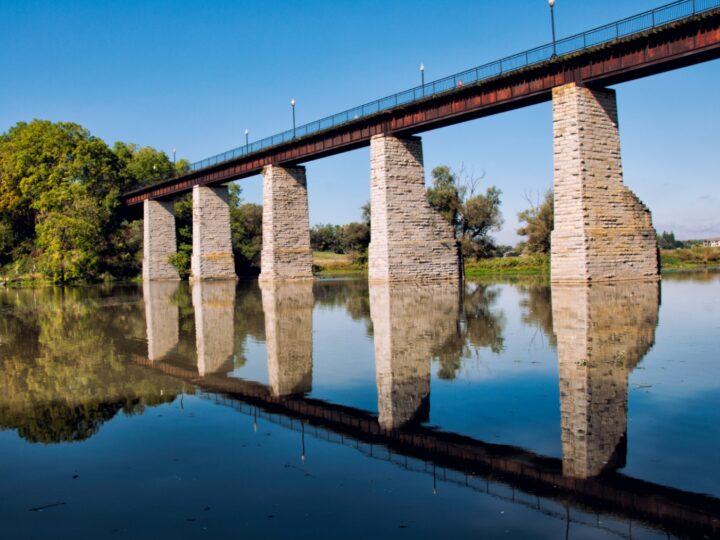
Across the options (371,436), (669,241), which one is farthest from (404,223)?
(669,241)

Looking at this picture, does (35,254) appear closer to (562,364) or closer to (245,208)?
(245,208)

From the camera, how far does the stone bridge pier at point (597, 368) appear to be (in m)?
6.01

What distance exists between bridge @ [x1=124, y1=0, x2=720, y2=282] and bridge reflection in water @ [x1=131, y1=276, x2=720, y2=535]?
11.7 m

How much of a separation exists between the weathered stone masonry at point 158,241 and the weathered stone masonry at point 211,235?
394 inches

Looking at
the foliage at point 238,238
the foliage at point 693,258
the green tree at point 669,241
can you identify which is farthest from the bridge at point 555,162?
the green tree at point 669,241

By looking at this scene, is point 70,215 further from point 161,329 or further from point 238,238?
point 161,329

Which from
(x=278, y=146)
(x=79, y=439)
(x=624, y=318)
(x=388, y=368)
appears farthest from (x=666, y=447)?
(x=278, y=146)

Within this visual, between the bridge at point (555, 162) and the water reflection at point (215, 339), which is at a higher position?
the bridge at point (555, 162)

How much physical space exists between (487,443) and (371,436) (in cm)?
123

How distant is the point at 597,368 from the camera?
985 cm

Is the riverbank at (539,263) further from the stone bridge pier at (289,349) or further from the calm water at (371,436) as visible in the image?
the calm water at (371,436)

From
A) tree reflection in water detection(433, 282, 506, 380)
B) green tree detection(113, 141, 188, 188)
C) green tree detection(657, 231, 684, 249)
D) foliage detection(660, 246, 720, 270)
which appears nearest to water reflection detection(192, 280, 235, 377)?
tree reflection in water detection(433, 282, 506, 380)

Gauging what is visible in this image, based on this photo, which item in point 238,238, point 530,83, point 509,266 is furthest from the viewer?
point 238,238

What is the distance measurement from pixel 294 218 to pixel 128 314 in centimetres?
2850
